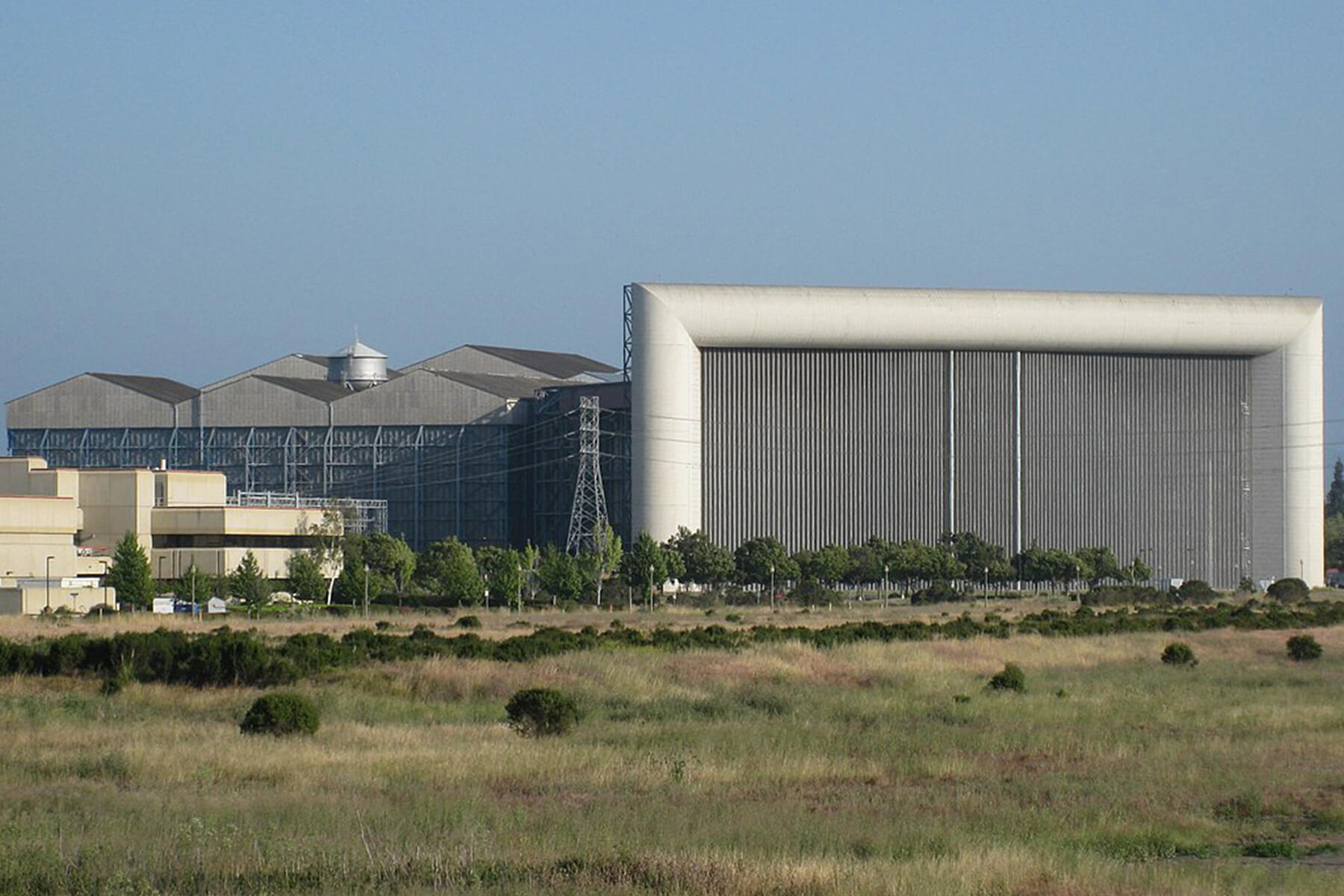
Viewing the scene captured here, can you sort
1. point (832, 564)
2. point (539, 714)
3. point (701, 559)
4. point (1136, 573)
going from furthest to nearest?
point (1136, 573)
point (832, 564)
point (701, 559)
point (539, 714)

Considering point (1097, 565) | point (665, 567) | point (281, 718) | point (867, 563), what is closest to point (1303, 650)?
point (281, 718)

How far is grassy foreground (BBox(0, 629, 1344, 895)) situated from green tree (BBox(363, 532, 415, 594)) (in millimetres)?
57858

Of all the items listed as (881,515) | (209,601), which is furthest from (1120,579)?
(209,601)

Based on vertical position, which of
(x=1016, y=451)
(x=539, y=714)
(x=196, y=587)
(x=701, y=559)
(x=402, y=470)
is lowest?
(x=539, y=714)

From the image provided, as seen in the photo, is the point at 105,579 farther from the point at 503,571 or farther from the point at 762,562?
the point at 762,562

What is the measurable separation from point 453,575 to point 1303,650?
5205 centimetres

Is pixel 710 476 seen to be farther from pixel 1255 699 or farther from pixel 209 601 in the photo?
pixel 1255 699

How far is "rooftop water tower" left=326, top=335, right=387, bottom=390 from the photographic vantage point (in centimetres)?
14662

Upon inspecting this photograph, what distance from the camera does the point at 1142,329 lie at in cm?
13250

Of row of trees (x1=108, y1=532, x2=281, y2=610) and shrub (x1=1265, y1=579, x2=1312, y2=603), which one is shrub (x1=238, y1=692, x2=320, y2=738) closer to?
row of trees (x1=108, y1=532, x2=281, y2=610)

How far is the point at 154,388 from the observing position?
143 metres

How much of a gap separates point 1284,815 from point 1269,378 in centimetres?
11915

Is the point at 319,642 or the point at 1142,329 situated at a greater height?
the point at 1142,329

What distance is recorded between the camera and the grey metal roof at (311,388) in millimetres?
136750
